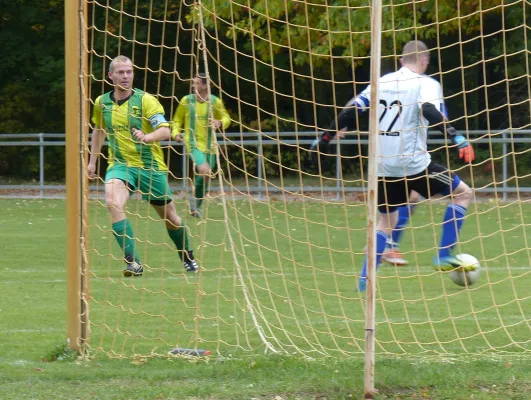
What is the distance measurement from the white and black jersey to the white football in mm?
836

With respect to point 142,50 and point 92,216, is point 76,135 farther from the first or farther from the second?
point 142,50

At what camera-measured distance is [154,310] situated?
7727 mm

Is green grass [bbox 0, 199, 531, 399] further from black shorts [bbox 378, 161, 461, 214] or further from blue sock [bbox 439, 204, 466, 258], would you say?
black shorts [bbox 378, 161, 461, 214]

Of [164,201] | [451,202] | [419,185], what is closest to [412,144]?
[419,185]

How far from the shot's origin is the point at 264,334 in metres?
6.81

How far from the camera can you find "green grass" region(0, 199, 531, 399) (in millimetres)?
5344

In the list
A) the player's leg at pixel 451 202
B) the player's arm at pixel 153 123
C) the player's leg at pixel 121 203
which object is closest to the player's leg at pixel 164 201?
the player's leg at pixel 121 203

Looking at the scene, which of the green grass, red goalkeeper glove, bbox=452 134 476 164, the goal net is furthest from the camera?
red goalkeeper glove, bbox=452 134 476 164

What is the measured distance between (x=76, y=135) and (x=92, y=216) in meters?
9.56

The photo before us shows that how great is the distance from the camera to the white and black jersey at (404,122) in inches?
331

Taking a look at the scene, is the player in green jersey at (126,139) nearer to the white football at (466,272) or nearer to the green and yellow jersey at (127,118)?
the green and yellow jersey at (127,118)

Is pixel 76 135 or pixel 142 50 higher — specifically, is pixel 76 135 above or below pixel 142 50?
below

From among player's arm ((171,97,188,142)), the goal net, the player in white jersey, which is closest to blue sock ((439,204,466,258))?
the player in white jersey

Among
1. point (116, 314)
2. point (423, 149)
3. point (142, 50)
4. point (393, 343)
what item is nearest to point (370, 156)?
point (393, 343)
